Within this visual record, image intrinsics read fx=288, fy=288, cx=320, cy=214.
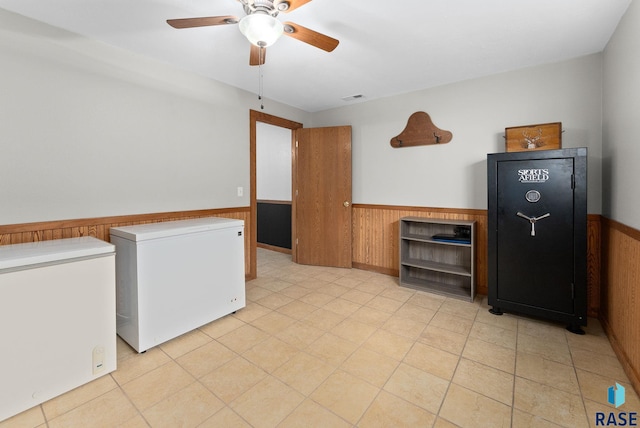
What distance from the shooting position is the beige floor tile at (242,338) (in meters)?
2.23

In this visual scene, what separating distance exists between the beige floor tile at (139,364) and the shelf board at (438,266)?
8.70 ft

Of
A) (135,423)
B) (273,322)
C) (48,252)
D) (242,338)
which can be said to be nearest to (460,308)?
(273,322)

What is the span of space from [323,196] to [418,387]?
3019mm

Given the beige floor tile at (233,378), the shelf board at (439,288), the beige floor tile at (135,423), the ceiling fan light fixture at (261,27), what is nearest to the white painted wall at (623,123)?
the shelf board at (439,288)

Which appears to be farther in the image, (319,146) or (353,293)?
(319,146)

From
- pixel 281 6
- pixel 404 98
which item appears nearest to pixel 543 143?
pixel 404 98

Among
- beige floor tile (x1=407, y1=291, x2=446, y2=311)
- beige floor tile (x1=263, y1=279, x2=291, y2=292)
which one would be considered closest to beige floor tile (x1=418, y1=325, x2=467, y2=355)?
beige floor tile (x1=407, y1=291, x2=446, y2=311)

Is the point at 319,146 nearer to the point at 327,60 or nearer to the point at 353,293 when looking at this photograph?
the point at 327,60

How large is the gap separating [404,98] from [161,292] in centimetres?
350

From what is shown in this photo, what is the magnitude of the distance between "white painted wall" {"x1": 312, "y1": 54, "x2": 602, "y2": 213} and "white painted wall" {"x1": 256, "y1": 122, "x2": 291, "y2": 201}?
1216mm

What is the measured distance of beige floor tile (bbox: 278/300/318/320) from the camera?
9.04 ft

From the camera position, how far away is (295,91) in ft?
12.1

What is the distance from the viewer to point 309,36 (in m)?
1.88

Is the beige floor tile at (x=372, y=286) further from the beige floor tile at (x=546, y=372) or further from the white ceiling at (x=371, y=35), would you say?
the white ceiling at (x=371, y=35)
